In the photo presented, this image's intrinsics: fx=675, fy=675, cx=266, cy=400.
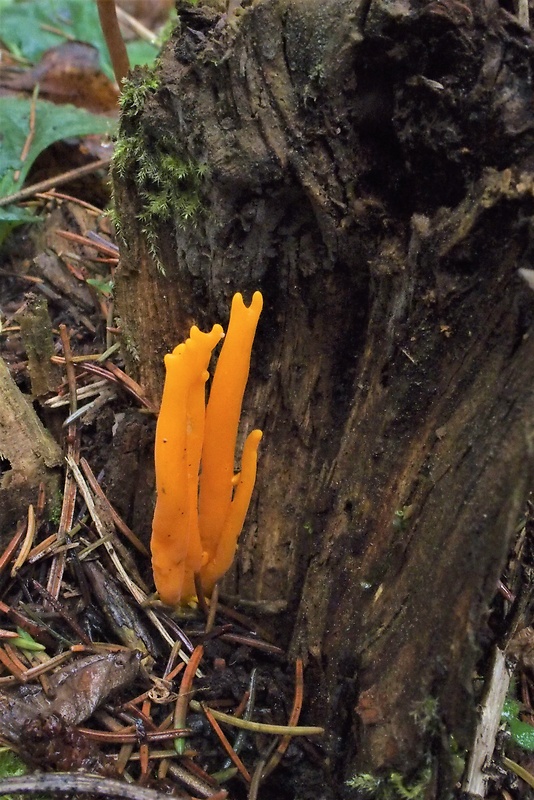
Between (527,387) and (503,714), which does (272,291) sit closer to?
(527,387)

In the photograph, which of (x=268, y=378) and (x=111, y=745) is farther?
(x=268, y=378)

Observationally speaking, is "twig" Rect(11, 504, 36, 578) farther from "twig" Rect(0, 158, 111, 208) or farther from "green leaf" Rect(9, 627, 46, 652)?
"twig" Rect(0, 158, 111, 208)

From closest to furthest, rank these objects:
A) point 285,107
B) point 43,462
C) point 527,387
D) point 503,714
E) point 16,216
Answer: point 527,387
point 285,107
point 503,714
point 43,462
point 16,216

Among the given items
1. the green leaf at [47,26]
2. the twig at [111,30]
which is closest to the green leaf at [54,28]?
the green leaf at [47,26]

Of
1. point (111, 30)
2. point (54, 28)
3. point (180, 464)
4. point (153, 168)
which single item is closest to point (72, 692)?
point (180, 464)

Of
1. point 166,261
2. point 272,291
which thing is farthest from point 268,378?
point 166,261
